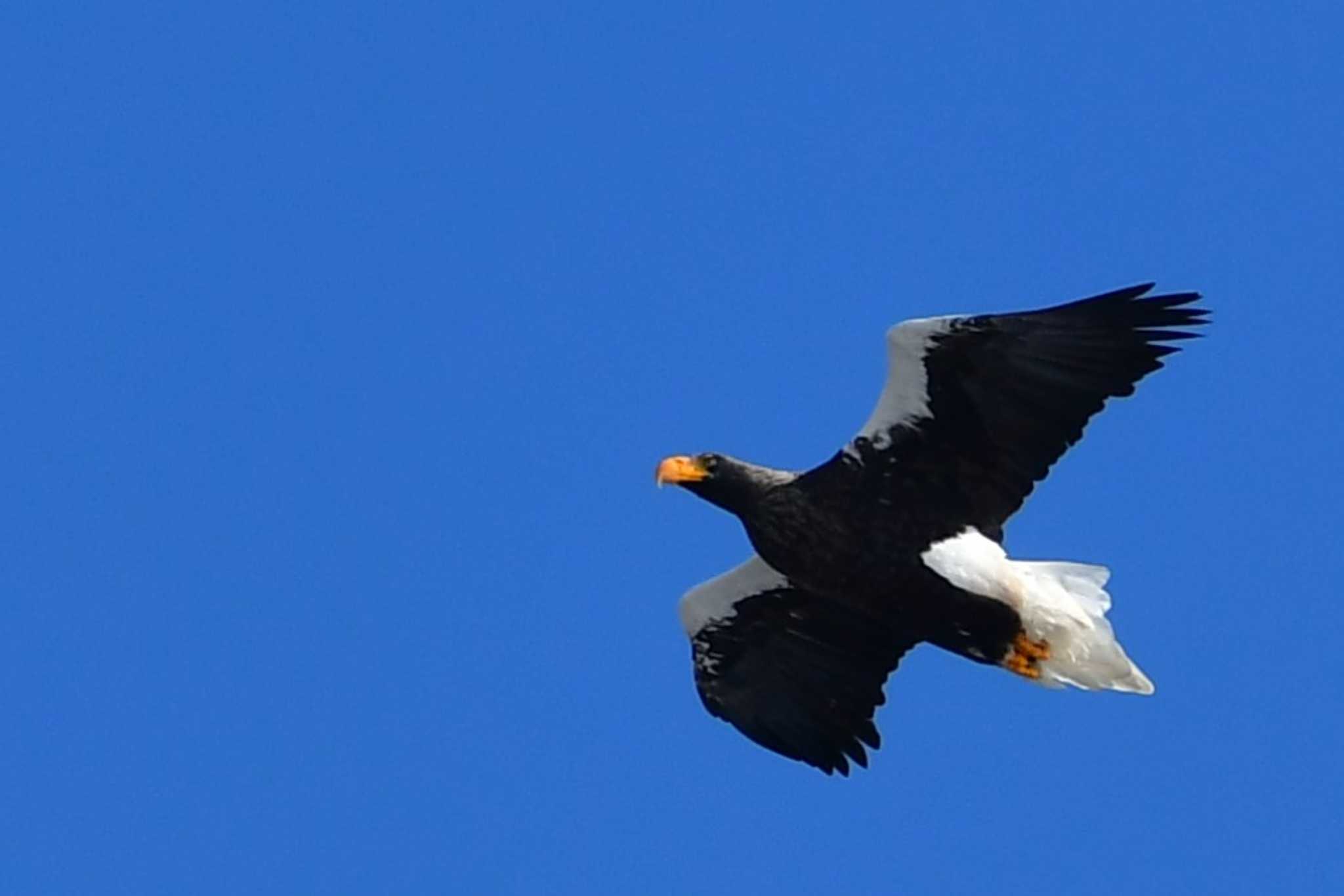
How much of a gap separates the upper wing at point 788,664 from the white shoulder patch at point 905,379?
5.30 feet

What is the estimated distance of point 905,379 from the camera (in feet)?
52.3

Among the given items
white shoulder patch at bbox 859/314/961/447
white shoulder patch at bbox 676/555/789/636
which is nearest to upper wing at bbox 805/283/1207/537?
white shoulder patch at bbox 859/314/961/447

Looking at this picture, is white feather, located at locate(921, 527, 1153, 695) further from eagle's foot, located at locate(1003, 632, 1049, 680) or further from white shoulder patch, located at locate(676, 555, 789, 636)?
white shoulder patch, located at locate(676, 555, 789, 636)

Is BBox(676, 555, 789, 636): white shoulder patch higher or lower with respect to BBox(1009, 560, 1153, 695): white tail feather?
higher

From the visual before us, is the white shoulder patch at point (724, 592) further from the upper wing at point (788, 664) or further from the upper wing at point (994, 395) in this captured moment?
the upper wing at point (994, 395)

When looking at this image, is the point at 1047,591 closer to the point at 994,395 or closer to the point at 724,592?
the point at 994,395

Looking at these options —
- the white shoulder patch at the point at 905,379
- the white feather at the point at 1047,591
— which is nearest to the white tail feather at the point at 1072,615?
the white feather at the point at 1047,591

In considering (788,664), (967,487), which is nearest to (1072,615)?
(967,487)

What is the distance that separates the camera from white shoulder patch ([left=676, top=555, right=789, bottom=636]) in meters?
17.4

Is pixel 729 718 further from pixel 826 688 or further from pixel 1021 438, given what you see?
pixel 1021 438

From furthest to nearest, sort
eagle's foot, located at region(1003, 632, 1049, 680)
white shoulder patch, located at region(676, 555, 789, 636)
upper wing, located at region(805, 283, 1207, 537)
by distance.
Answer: white shoulder patch, located at region(676, 555, 789, 636) < eagle's foot, located at region(1003, 632, 1049, 680) < upper wing, located at region(805, 283, 1207, 537)

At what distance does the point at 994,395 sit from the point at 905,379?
48 centimetres

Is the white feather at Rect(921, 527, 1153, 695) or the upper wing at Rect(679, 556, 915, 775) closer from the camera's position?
the white feather at Rect(921, 527, 1153, 695)

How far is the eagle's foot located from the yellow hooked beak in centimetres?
193
